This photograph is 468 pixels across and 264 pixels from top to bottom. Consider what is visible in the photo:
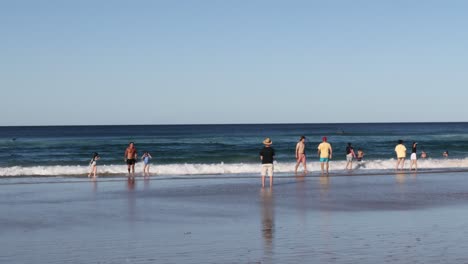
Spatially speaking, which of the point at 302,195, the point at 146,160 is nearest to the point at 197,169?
the point at 146,160

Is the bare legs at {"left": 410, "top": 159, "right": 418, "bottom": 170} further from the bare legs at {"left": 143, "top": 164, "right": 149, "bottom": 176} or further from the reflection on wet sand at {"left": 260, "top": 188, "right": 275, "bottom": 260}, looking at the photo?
the reflection on wet sand at {"left": 260, "top": 188, "right": 275, "bottom": 260}

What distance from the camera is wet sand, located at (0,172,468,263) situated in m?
11.0

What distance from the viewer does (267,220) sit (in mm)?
14977

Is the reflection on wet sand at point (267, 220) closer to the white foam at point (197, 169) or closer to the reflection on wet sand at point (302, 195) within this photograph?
the reflection on wet sand at point (302, 195)

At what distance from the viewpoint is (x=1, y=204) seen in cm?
1880

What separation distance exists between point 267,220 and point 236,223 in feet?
2.64

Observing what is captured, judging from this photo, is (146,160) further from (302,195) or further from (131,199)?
(302,195)

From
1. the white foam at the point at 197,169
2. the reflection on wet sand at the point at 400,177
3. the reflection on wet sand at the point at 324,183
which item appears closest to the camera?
the reflection on wet sand at the point at 324,183

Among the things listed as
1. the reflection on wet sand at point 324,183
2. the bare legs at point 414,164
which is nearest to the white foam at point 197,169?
the bare legs at point 414,164

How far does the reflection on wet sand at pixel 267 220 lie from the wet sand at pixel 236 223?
0.02 metres

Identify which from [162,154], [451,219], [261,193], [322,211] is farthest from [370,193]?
[162,154]

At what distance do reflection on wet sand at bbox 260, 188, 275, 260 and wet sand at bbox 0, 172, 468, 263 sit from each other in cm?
2

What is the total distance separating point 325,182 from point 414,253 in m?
14.5

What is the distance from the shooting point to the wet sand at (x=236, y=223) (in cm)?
1104
